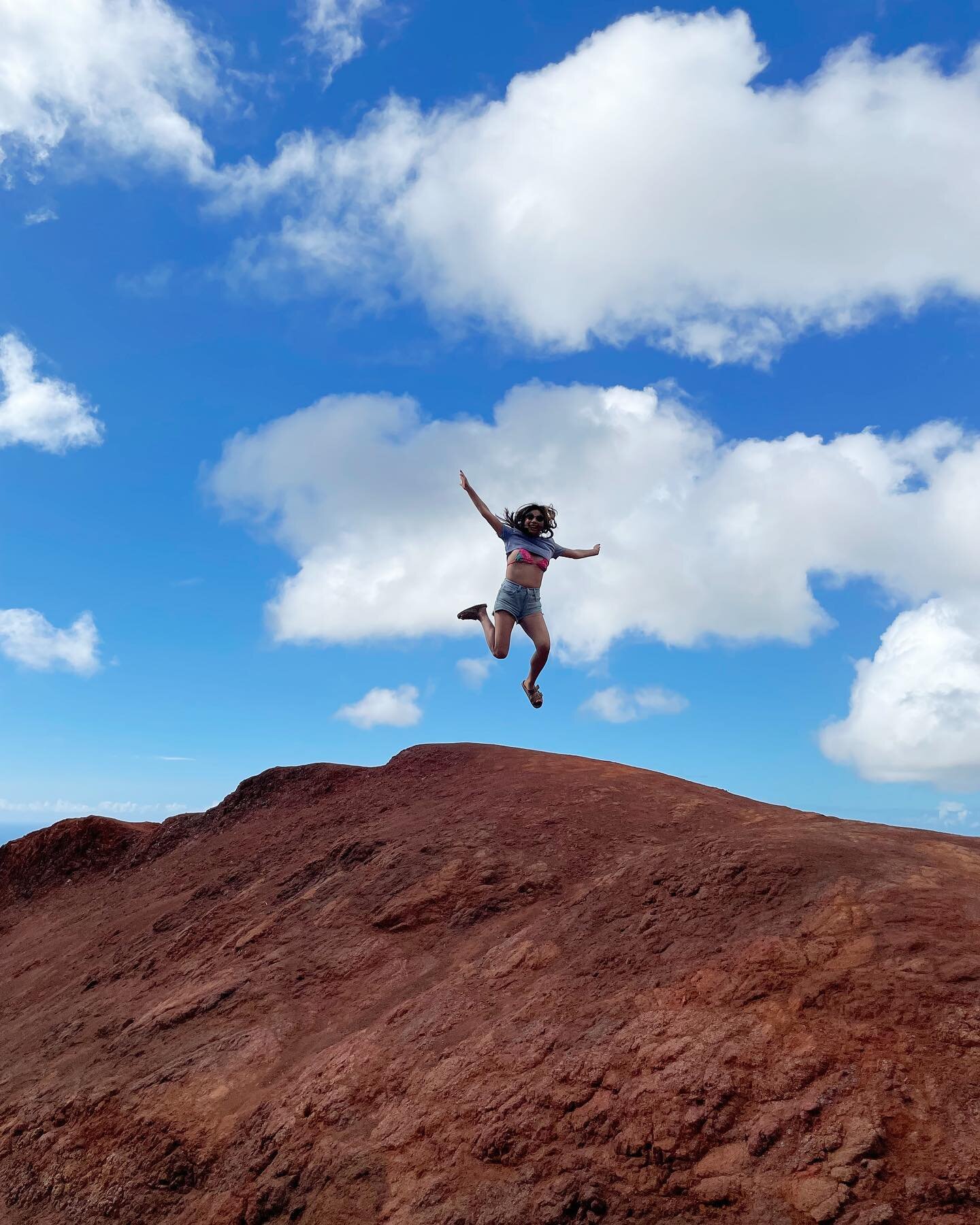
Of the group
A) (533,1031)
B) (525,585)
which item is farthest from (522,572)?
(533,1031)

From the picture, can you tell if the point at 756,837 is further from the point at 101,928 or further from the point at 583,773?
the point at 101,928

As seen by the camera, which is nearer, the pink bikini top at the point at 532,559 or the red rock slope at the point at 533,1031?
the red rock slope at the point at 533,1031

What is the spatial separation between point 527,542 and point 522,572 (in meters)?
0.51

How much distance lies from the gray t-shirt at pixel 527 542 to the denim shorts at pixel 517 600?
1.78ft

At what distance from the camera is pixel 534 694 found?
46.8ft

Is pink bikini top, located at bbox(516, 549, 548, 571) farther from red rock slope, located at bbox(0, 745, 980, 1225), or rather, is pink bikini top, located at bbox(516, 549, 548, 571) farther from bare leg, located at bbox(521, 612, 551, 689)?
red rock slope, located at bbox(0, 745, 980, 1225)

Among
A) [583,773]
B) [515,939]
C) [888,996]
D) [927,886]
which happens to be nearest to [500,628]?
[583,773]

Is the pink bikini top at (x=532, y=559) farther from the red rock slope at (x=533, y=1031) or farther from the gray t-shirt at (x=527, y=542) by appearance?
the red rock slope at (x=533, y=1031)

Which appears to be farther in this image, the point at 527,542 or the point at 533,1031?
the point at 527,542

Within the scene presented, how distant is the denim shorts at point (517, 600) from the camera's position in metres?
14.3

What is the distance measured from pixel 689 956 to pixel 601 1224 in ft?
8.20

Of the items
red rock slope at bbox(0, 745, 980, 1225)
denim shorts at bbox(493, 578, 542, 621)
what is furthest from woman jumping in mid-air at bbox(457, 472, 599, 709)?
red rock slope at bbox(0, 745, 980, 1225)

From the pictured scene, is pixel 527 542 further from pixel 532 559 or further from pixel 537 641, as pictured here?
pixel 537 641

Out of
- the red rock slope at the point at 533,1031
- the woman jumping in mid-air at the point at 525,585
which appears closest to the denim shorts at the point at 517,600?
the woman jumping in mid-air at the point at 525,585
